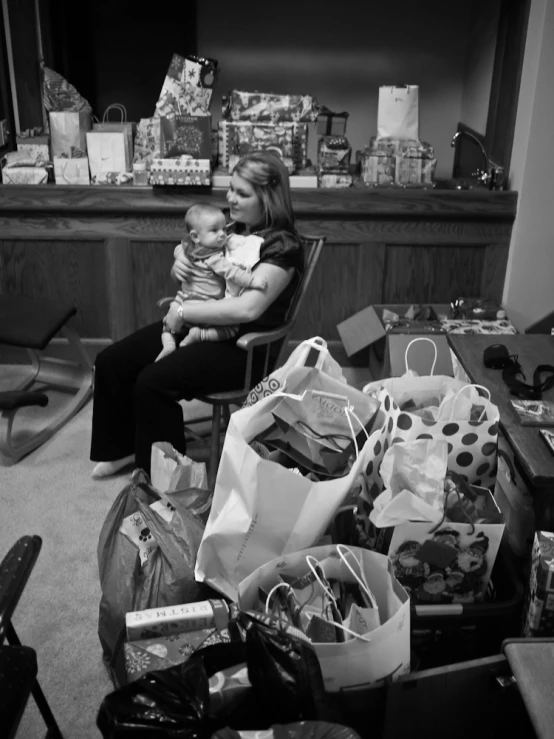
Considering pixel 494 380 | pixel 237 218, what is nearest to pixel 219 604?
pixel 494 380

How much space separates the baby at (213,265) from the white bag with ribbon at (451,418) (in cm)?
77

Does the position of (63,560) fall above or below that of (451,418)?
below

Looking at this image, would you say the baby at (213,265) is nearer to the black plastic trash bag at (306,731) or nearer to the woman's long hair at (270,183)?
the woman's long hair at (270,183)

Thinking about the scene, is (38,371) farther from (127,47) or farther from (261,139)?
(127,47)

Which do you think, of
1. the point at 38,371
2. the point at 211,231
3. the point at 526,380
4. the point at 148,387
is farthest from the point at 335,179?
the point at 526,380

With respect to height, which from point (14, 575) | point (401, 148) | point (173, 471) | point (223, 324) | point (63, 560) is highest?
point (401, 148)

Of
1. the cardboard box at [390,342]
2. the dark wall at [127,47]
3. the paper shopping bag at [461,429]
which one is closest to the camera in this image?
the paper shopping bag at [461,429]

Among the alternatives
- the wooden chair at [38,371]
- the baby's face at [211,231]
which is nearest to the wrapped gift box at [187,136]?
the wooden chair at [38,371]

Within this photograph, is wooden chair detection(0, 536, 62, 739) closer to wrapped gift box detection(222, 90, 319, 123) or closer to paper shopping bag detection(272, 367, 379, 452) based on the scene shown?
paper shopping bag detection(272, 367, 379, 452)

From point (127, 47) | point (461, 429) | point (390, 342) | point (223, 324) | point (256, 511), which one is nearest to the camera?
point (256, 511)

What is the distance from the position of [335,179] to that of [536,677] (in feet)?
8.85

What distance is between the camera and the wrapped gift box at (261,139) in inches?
136

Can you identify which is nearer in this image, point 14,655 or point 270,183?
point 14,655

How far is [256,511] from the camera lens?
160 cm
